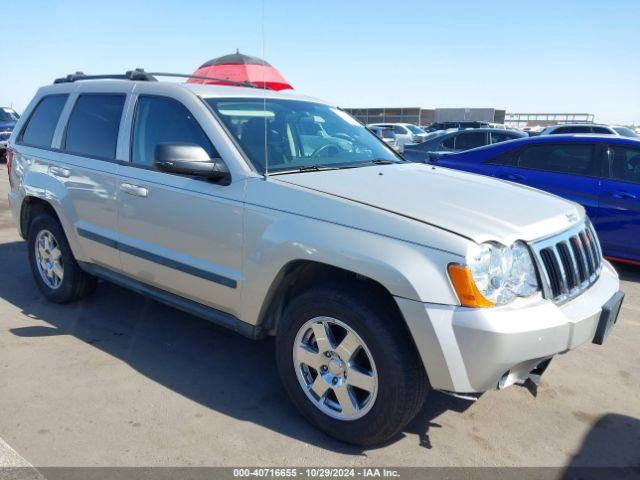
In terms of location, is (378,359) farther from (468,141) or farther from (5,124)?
(5,124)

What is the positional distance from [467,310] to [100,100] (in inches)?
128

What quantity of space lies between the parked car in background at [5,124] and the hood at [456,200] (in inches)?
628

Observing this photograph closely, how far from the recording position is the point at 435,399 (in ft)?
10.9

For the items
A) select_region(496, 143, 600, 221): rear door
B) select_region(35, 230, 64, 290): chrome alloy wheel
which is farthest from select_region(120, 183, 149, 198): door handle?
select_region(496, 143, 600, 221): rear door

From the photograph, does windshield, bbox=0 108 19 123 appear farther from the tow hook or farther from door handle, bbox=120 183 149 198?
the tow hook

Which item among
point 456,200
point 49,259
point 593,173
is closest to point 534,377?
point 456,200

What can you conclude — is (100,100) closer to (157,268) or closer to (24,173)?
(24,173)

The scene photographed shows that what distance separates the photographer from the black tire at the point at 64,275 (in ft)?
14.8

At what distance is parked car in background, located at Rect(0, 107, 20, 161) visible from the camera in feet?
53.8

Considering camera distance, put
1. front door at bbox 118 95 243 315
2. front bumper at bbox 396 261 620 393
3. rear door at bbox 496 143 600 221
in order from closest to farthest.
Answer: front bumper at bbox 396 261 620 393 → front door at bbox 118 95 243 315 → rear door at bbox 496 143 600 221

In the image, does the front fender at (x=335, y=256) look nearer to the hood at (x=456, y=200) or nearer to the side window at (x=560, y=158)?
the hood at (x=456, y=200)

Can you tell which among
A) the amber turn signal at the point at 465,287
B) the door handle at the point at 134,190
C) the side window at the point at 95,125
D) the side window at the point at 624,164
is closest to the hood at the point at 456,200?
the amber turn signal at the point at 465,287

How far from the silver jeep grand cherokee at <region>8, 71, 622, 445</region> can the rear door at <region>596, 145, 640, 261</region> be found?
9.37 feet

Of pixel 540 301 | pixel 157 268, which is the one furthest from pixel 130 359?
pixel 540 301
